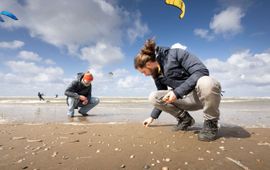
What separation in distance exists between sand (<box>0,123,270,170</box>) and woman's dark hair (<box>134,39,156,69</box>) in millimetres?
1192

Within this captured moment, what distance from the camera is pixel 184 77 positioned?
3.03 meters

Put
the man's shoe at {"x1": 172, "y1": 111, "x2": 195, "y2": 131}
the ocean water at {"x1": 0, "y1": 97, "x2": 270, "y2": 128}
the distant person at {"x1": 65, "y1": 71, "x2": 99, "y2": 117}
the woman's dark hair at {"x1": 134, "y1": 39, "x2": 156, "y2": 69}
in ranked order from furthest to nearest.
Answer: the distant person at {"x1": 65, "y1": 71, "x2": 99, "y2": 117}, the ocean water at {"x1": 0, "y1": 97, "x2": 270, "y2": 128}, the man's shoe at {"x1": 172, "y1": 111, "x2": 195, "y2": 131}, the woman's dark hair at {"x1": 134, "y1": 39, "x2": 156, "y2": 69}

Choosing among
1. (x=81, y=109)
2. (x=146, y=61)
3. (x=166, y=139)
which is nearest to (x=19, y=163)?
(x=166, y=139)

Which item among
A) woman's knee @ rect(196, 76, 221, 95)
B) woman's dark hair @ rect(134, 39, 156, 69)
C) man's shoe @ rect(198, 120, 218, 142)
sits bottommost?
man's shoe @ rect(198, 120, 218, 142)

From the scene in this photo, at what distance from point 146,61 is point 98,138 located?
4.69 feet

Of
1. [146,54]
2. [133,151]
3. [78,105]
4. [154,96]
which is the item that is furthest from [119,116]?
[133,151]

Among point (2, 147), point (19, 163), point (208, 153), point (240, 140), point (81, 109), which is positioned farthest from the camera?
point (81, 109)

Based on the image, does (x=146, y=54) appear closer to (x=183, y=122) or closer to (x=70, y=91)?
(x=183, y=122)

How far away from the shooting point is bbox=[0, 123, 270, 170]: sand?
1957 millimetres

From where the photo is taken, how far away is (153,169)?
186 cm

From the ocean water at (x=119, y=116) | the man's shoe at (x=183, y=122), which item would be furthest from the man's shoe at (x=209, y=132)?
the ocean water at (x=119, y=116)

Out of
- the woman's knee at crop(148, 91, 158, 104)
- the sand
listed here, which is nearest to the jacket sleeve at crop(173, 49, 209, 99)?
the sand

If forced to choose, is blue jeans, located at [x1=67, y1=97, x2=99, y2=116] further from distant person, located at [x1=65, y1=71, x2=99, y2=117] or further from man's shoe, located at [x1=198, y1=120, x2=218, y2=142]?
man's shoe, located at [x1=198, y1=120, x2=218, y2=142]

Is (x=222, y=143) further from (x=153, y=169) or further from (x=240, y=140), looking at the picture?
(x=153, y=169)
